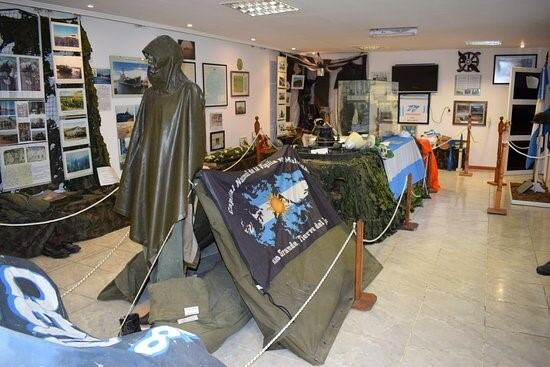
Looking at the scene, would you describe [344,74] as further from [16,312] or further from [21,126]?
[16,312]

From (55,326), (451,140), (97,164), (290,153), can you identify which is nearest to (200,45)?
(97,164)

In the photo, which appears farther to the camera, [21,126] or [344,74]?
[344,74]

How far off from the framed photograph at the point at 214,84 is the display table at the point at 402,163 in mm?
3145

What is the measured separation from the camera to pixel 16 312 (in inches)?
41.7

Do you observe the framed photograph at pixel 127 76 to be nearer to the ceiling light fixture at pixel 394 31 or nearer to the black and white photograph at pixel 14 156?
the black and white photograph at pixel 14 156

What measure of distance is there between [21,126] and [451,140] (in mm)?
8714

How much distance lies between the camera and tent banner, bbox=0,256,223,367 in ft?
2.86

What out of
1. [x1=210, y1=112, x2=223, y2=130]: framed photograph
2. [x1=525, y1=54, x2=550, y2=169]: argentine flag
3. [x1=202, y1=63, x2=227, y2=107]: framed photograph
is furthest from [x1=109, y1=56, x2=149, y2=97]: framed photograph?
[x1=525, y1=54, x2=550, y2=169]: argentine flag

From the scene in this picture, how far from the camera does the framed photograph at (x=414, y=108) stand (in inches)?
423

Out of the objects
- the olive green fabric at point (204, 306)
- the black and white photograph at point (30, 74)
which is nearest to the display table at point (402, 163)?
the olive green fabric at point (204, 306)

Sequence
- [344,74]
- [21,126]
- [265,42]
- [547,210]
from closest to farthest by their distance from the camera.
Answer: [21,126]
[547,210]
[265,42]
[344,74]

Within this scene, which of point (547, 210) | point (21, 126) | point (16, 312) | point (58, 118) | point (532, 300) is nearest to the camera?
point (16, 312)

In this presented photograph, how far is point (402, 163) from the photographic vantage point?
20.4ft

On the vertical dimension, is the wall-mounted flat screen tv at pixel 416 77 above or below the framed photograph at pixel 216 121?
above
